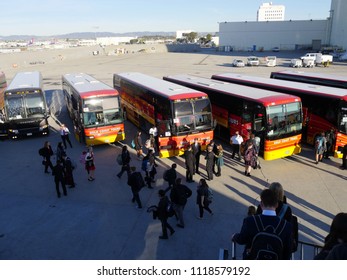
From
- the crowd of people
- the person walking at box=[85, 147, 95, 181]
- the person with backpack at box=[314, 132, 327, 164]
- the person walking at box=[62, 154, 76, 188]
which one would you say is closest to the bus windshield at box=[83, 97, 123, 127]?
the crowd of people

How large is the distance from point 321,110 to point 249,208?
9049 millimetres

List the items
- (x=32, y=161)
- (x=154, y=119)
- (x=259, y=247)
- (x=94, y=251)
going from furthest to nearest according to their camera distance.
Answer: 1. (x=154, y=119)
2. (x=32, y=161)
3. (x=94, y=251)
4. (x=259, y=247)

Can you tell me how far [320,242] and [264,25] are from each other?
83.7m

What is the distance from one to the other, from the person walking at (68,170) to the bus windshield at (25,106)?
770 centimetres

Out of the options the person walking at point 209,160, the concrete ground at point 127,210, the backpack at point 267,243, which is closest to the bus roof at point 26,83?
the concrete ground at point 127,210

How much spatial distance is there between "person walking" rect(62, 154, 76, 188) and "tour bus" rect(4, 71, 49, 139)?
7328 mm

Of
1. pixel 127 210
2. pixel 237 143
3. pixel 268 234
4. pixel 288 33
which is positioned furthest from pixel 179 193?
pixel 288 33

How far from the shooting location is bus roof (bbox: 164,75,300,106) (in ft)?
41.2

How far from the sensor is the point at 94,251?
785 cm

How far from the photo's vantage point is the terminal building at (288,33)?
231 feet

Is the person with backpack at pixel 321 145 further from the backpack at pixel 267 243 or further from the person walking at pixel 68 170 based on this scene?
the backpack at pixel 267 243
